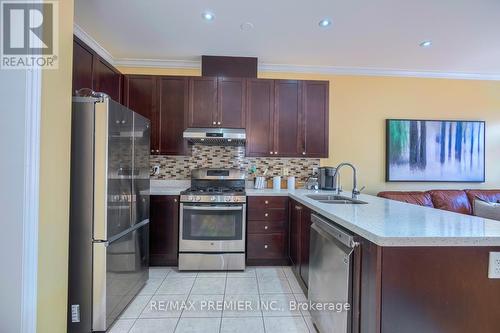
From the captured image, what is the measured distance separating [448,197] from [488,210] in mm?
782

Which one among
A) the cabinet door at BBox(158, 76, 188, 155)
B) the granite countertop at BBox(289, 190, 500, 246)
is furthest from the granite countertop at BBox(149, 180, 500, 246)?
the cabinet door at BBox(158, 76, 188, 155)

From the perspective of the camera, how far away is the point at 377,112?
3777 mm

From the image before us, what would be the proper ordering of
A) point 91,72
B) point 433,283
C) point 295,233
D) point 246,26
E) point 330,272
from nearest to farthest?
1. point 433,283
2. point 330,272
3. point 91,72
4. point 246,26
5. point 295,233

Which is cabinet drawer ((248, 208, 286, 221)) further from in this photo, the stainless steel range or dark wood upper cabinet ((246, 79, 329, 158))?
dark wood upper cabinet ((246, 79, 329, 158))

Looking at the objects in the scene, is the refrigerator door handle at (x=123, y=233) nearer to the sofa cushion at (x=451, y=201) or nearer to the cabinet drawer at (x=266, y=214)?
the cabinet drawer at (x=266, y=214)

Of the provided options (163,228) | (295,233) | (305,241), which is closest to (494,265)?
(305,241)

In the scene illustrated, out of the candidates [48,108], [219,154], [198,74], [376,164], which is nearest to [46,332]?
[48,108]

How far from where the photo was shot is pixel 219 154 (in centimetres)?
360

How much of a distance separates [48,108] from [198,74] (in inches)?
94.8

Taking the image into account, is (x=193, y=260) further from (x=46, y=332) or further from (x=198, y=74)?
(x=198, y=74)

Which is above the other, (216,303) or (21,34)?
(21,34)

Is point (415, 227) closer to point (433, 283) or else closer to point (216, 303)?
point (433, 283)

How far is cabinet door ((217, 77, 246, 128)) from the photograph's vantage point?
3316mm

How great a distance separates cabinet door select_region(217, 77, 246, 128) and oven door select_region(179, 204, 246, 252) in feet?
3.62
